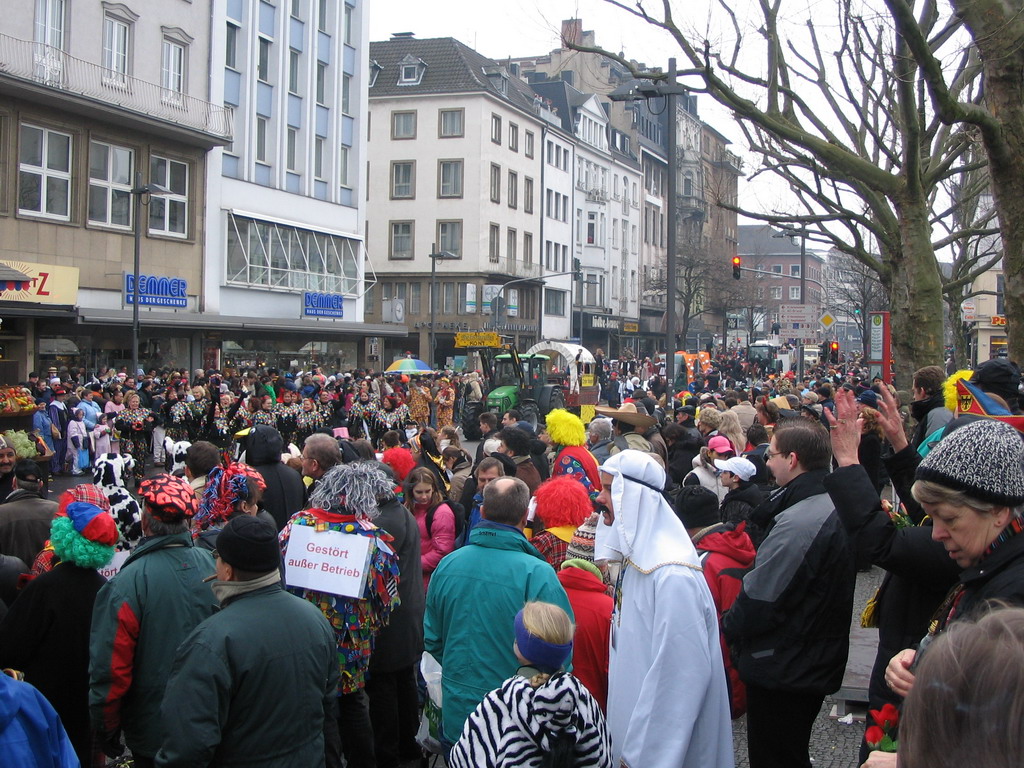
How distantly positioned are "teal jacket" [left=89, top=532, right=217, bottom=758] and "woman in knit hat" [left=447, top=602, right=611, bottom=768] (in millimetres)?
1570

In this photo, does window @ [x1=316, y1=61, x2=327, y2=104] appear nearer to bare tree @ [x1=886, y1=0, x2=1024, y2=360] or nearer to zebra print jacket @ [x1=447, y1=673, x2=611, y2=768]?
bare tree @ [x1=886, y1=0, x2=1024, y2=360]

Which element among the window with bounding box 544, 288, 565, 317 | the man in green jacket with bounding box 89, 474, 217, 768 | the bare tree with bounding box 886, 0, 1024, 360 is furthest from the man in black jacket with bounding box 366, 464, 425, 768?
the window with bounding box 544, 288, 565, 317

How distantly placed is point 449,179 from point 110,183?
100 feet

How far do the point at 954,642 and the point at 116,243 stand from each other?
29450 millimetres

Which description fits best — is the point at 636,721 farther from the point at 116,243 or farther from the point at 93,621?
the point at 116,243

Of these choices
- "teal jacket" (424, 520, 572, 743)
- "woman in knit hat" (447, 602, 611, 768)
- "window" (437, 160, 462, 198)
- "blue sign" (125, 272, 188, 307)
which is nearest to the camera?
"woman in knit hat" (447, 602, 611, 768)

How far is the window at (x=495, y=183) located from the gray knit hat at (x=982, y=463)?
5544cm

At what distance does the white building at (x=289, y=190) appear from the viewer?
3306 centimetres

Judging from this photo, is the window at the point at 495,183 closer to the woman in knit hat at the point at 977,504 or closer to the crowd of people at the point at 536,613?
the crowd of people at the point at 536,613

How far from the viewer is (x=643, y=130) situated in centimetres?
8169

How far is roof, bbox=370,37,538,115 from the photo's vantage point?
56.0 meters

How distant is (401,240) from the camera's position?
57688mm

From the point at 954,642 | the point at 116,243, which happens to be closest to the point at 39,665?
the point at 954,642

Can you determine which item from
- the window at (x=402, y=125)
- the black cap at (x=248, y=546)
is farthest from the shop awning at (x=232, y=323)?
the black cap at (x=248, y=546)
